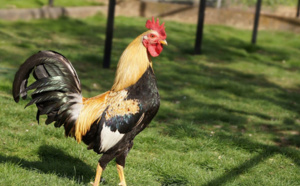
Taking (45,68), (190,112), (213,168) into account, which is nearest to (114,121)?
(45,68)

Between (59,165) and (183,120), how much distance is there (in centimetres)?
281

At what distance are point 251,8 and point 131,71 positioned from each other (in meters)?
15.2

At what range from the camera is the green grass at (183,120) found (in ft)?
18.0

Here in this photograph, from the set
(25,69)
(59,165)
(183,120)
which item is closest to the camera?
(25,69)

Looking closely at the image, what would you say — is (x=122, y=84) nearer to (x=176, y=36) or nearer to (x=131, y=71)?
(x=131, y=71)

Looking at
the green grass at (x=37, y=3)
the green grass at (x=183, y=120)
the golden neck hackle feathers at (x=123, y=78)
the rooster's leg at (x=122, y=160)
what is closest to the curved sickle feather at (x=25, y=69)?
the golden neck hackle feathers at (x=123, y=78)

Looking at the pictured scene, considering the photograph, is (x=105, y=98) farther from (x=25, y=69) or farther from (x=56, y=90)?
(x=25, y=69)

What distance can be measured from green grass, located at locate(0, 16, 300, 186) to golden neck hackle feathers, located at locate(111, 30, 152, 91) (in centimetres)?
129

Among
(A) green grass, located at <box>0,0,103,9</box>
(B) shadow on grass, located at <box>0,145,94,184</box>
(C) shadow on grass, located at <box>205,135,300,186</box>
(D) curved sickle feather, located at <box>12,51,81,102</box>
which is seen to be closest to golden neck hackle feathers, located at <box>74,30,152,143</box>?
(D) curved sickle feather, located at <box>12,51,81,102</box>

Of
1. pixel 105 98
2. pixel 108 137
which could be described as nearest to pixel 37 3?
pixel 105 98

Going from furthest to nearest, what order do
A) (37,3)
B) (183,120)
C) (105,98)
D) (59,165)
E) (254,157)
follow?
(37,3), (183,120), (254,157), (59,165), (105,98)

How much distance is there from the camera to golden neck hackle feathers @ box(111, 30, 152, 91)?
455 centimetres

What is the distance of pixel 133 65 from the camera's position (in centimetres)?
455

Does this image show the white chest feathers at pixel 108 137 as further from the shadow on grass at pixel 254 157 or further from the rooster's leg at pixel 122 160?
the shadow on grass at pixel 254 157
